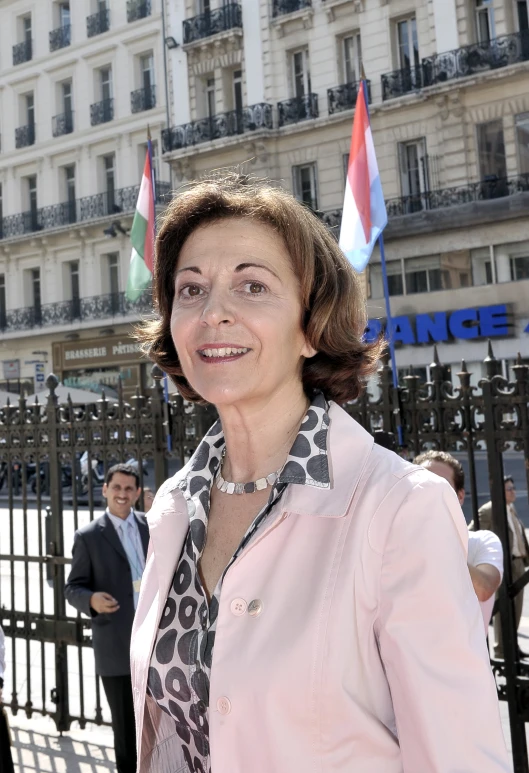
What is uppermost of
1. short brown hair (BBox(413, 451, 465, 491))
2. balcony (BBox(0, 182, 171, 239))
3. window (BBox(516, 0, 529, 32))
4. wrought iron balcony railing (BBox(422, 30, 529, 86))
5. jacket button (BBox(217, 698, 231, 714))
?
window (BBox(516, 0, 529, 32))

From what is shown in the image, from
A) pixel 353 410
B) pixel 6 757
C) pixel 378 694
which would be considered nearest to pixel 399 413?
pixel 353 410

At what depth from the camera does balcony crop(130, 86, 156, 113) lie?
30391mm

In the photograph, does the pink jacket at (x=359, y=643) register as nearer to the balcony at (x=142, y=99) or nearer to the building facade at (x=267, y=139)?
the building facade at (x=267, y=139)

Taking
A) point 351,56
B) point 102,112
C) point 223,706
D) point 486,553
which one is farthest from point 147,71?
point 223,706

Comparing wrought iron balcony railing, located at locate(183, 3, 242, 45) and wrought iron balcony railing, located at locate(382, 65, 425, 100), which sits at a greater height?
wrought iron balcony railing, located at locate(183, 3, 242, 45)

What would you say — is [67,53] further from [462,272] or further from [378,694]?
[378,694]

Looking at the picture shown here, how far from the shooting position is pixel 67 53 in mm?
32531

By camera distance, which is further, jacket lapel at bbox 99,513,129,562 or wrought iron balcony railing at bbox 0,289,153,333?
wrought iron balcony railing at bbox 0,289,153,333

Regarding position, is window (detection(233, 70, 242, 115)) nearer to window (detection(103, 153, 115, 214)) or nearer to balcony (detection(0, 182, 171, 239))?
balcony (detection(0, 182, 171, 239))

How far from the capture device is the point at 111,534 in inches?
220

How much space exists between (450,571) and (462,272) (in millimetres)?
23521

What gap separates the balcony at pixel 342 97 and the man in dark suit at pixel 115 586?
21.5m

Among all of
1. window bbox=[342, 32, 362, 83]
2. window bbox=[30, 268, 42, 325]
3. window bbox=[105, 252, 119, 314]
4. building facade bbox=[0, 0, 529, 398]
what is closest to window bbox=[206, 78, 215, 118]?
building facade bbox=[0, 0, 529, 398]

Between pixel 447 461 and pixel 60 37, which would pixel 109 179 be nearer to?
pixel 60 37
